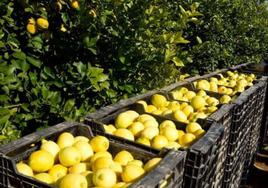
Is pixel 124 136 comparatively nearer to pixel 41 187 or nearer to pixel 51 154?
pixel 51 154

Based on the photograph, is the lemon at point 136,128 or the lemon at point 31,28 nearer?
the lemon at point 136,128

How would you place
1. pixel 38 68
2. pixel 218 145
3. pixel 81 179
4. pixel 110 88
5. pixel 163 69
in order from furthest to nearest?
pixel 163 69 → pixel 110 88 → pixel 38 68 → pixel 218 145 → pixel 81 179

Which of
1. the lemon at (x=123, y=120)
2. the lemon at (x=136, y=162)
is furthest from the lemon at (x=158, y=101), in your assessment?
the lemon at (x=136, y=162)

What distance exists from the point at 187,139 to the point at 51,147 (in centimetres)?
78

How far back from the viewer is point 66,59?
114 inches

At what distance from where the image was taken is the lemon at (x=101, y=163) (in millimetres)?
1766

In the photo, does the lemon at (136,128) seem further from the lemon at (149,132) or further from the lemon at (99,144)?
the lemon at (99,144)

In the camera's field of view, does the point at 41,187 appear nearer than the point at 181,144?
Yes

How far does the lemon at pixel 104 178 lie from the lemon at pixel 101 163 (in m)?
0.09

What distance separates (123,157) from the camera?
1887mm

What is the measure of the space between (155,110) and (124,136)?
66cm

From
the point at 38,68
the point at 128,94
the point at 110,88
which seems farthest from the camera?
the point at 128,94

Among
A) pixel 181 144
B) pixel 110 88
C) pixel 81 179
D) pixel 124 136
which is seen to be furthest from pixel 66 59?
pixel 81 179

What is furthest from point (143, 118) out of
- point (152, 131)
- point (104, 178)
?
point (104, 178)
